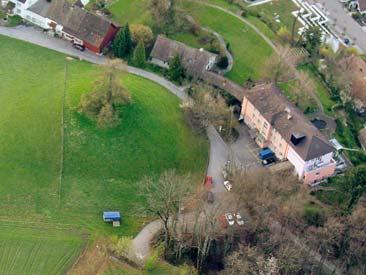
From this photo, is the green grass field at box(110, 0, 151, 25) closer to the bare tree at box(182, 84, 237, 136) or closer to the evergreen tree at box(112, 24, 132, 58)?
the evergreen tree at box(112, 24, 132, 58)

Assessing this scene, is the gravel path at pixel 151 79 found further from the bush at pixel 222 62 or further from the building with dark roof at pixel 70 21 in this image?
the bush at pixel 222 62

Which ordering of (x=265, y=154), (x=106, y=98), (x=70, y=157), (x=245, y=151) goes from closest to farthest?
1. (x=70, y=157)
2. (x=106, y=98)
3. (x=265, y=154)
4. (x=245, y=151)

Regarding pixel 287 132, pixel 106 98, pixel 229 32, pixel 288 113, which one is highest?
pixel 229 32

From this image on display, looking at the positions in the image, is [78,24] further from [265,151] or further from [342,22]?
[342,22]

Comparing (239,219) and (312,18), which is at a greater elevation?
(312,18)

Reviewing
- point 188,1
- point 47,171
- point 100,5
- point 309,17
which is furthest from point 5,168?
point 309,17

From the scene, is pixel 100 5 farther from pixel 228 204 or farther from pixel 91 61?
pixel 228 204

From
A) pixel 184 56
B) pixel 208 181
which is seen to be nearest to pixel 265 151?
pixel 208 181
